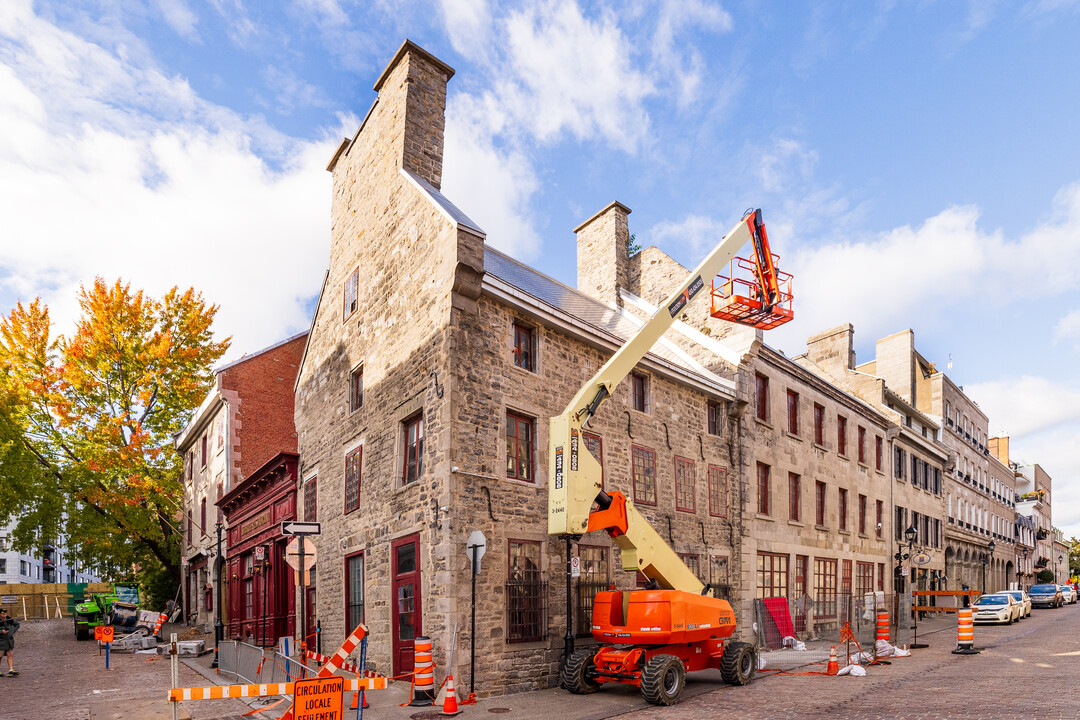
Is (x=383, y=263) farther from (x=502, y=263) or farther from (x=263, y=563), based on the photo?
(x=263, y=563)

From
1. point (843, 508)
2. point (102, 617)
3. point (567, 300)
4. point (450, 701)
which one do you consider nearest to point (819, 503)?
point (843, 508)

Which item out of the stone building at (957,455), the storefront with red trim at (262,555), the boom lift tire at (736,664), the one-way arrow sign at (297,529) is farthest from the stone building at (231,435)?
the stone building at (957,455)

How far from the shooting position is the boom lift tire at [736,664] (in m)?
14.4

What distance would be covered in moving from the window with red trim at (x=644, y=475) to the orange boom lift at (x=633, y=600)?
274cm

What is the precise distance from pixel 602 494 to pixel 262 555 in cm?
1023

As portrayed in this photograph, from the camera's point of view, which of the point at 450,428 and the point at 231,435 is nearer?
the point at 450,428

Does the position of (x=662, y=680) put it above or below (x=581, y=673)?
above

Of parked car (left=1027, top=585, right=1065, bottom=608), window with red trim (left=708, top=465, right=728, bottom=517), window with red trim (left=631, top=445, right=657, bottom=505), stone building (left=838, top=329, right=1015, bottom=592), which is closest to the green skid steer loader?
window with red trim (left=631, top=445, right=657, bottom=505)

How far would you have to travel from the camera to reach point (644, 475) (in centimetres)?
1788

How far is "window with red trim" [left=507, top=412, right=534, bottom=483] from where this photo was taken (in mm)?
14867

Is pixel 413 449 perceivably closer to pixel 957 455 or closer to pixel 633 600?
pixel 633 600

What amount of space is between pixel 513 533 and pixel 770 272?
8.28 meters

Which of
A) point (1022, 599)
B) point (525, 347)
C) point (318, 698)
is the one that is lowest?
point (1022, 599)

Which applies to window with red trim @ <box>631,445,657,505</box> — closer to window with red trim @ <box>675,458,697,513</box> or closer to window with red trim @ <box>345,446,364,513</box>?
window with red trim @ <box>675,458,697,513</box>
